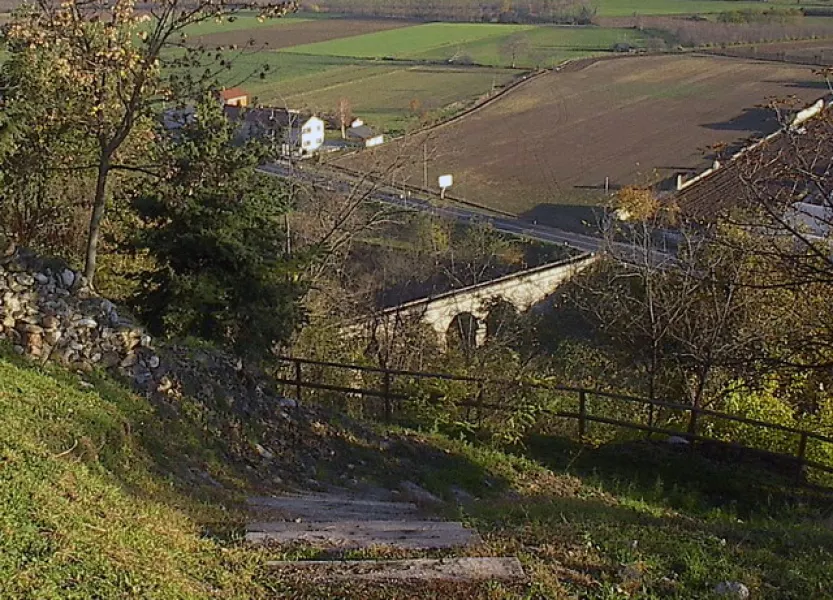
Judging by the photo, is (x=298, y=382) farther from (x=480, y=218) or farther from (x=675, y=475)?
(x=480, y=218)

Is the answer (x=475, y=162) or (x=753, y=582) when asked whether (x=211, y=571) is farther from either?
(x=475, y=162)

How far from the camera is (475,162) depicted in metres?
53.4

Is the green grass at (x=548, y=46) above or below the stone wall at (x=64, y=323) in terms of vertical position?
above

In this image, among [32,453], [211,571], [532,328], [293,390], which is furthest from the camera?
[532,328]

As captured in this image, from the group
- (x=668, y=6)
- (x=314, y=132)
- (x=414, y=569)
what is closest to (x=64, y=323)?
(x=414, y=569)

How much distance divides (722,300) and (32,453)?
549 inches

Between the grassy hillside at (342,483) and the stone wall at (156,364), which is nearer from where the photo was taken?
the grassy hillside at (342,483)

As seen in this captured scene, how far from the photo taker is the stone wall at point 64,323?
9.70 m

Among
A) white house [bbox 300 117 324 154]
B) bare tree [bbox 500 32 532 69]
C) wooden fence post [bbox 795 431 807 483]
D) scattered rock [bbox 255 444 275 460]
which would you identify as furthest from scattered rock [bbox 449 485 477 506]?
bare tree [bbox 500 32 532 69]

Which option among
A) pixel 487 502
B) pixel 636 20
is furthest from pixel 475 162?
pixel 636 20

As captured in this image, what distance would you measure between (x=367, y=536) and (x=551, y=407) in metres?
7.56

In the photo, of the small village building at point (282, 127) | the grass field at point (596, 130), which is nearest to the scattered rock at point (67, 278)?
the small village building at point (282, 127)

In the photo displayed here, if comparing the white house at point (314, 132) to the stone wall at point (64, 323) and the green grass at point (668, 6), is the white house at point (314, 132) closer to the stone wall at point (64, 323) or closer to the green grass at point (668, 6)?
the stone wall at point (64, 323)

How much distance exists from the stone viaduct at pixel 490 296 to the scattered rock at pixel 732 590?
55.7ft
